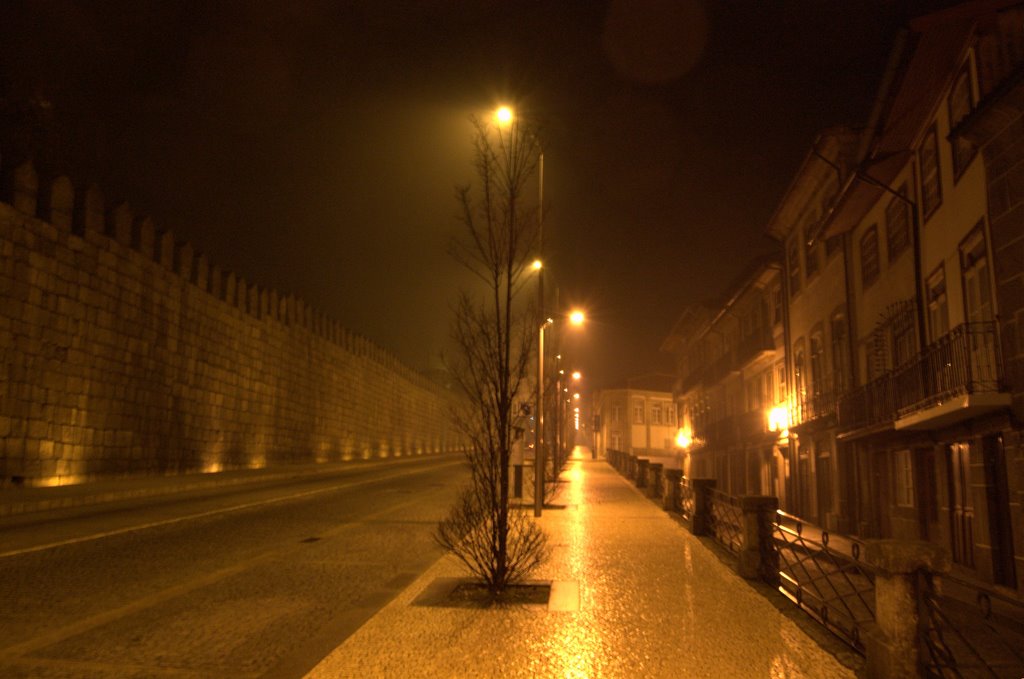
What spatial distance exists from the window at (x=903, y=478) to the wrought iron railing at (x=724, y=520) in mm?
5768

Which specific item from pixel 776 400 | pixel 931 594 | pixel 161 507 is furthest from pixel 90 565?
pixel 776 400

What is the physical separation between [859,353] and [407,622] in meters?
15.6

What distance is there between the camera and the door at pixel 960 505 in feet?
42.2

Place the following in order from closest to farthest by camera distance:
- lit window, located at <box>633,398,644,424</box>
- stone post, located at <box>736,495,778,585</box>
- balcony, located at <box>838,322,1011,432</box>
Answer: stone post, located at <box>736,495,778,585</box> → balcony, located at <box>838,322,1011,432</box> → lit window, located at <box>633,398,644,424</box>

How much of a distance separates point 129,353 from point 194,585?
637 inches

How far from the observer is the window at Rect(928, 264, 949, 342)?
44.8ft

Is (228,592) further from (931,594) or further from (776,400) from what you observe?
(776,400)

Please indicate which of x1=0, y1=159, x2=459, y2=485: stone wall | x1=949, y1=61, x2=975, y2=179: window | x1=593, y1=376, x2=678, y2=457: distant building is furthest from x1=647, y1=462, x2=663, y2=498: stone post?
x1=593, y1=376, x2=678, y2=457: distant building

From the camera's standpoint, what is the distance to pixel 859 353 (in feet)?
62.0

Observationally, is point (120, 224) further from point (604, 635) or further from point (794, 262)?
point (604, 635)

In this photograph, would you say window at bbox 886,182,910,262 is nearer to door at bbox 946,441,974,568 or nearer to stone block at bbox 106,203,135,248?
door at bbox 946,441,974,568

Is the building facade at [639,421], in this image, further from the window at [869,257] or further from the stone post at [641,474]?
the window at [869,257]

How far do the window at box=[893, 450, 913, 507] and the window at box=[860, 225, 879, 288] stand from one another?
12.9 ft

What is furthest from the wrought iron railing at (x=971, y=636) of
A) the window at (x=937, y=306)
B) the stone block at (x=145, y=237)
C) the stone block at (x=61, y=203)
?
the stone block at (x=145, y=237)
